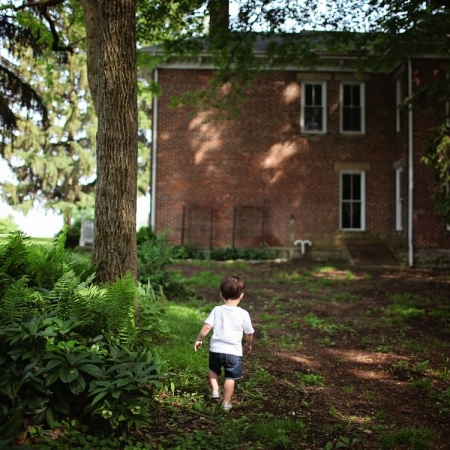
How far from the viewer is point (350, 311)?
8.69 m

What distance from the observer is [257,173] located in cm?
1752

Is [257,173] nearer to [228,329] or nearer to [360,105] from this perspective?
[360,105]

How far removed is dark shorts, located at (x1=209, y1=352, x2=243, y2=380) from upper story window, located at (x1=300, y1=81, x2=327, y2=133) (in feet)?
48.2

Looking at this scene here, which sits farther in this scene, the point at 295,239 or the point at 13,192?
the point at 13,192

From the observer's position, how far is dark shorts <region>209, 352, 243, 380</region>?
4070 millimetres

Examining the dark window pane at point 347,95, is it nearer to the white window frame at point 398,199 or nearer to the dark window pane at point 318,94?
the dark window pane at point 318,94

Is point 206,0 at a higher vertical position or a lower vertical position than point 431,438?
higher

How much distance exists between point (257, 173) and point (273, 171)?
0.58m

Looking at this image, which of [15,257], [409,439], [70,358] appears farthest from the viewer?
[15,257]

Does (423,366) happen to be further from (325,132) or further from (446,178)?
(325,132)

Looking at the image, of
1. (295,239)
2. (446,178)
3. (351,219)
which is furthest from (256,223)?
(446,178)

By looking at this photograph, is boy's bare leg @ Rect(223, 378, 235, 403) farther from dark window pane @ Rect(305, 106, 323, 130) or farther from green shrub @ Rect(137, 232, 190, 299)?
dark window pane @ Rect(305, 106, 323, 130)

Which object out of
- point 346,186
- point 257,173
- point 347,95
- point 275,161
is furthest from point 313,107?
point 257,173

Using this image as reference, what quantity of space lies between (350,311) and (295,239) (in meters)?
8.78
